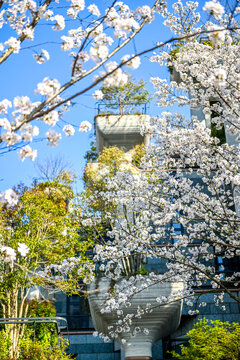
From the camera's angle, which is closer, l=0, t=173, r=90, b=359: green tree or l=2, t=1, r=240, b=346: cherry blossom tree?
l=2, t=1, r=240, b=346: cherry blossom tree

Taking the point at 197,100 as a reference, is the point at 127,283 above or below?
below

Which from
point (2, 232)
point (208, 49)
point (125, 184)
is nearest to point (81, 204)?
point (2, 232)

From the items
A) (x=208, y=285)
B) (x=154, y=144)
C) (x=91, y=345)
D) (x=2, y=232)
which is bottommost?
(x=91, y=345)

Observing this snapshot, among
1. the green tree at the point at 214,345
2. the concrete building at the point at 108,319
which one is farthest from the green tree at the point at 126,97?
the green tree at the point at 214,345

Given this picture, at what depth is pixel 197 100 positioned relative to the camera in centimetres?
652

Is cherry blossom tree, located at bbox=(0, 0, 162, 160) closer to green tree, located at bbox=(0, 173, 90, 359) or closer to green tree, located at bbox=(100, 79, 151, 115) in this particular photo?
green tree, located at bbox=(0, 173, 90, 359)

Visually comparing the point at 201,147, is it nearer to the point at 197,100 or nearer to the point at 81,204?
the point at 197,100

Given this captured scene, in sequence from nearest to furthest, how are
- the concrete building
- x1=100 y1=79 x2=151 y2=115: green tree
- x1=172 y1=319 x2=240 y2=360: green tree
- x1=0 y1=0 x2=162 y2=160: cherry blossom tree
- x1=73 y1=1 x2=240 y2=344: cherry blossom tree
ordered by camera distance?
x1=0 y1=0 x2=162 y2=160: cherry blossom tree < x1=73 y1=1 x2=240 y2=344: cherry blossom tree < x1=172 y1=319 x2=240 y2=360: green tree < the concrete building < x1=100 y1=79 x2=151 y2=115: green tree

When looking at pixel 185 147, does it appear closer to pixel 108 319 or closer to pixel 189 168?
pixel 189 168

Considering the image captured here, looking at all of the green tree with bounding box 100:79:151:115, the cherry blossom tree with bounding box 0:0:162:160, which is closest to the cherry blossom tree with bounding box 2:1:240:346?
the cherry blossom tree with bounding box 0:0:162:160

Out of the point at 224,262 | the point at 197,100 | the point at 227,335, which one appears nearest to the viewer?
the point at 197,100

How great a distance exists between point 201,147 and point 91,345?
6080mm

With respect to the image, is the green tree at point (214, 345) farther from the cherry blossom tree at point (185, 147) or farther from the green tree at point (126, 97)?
the green tree at point (126, 97)

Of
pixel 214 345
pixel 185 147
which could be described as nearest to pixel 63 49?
pixel 185 147
